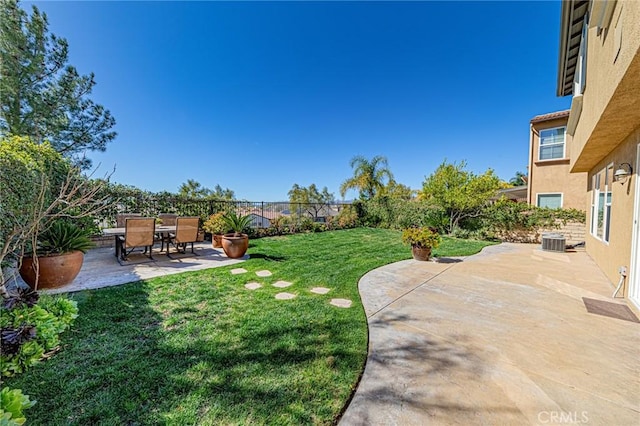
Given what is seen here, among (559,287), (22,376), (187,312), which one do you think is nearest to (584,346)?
(559,287)

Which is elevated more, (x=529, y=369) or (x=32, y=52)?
(x=32, y=52)

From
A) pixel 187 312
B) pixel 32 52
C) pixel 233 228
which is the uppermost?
pixel 32 52

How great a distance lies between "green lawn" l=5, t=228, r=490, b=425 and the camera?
5.33ft

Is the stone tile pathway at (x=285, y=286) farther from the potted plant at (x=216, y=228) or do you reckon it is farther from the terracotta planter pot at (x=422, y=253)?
the terracotta planter pot at (x=422, y=253)

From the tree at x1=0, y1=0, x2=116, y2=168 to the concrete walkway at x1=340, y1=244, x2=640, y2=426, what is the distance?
43.8 ft

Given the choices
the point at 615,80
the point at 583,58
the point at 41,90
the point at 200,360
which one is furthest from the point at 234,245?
the point at 41,90

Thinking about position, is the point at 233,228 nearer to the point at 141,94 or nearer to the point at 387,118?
the point at 141,94

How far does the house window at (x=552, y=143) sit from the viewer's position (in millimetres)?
11195

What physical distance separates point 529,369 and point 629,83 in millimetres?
3015

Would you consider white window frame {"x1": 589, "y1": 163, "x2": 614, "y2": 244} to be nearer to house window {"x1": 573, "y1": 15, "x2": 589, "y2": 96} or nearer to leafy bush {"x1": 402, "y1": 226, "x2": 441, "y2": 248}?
house window {"x1": 573, "y1": 15, "x2": 589, "y2": 96}

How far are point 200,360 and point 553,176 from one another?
1576cm

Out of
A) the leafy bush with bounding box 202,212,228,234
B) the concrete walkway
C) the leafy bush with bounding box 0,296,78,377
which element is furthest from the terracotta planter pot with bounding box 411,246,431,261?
the leafy bush with bounding box 0,296,78,377

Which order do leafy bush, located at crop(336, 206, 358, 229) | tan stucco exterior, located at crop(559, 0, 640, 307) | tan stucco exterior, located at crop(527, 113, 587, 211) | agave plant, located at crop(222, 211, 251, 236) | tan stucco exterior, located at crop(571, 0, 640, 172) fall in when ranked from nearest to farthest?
1. tan stucco exterior, located at crop(571, 0, 640, 172)
2. tan stucco exterior, located at crop(559, 0, 640, 307)
3. agave plant, located at crop(222, 211, 251, 236)
4. tan stucco exterior, located at crop(527, 113, 587, 211)
5. leafy bush, located at crop(336, 206, 358, 229)

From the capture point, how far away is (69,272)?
13.1ft
